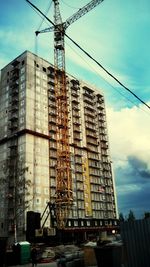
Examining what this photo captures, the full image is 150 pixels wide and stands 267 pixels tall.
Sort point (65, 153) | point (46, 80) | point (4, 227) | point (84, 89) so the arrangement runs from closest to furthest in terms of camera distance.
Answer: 1. point (4, 227)
2. point (65, 153)
3. point (46, 80)
4. point (84, 89)

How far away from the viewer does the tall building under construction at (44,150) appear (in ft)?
287

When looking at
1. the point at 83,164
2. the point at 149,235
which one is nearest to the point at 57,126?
the point at 83,164

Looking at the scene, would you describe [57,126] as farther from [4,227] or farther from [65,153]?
A: [4,227]

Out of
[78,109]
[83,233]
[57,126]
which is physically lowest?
[83,233]

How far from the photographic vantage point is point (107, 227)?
342 ft

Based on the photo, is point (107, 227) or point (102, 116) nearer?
point (107, 227)

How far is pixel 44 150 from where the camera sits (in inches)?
3750

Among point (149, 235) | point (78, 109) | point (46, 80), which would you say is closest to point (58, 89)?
point (46, 80)

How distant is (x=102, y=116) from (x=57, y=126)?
36237mm

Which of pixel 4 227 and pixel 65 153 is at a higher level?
pixel 65 153

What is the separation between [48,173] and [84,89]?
44203 millimetres

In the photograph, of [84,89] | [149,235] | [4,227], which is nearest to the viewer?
[149,235]

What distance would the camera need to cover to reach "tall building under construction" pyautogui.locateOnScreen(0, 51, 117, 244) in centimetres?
8738

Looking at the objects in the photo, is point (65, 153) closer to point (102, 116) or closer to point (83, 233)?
point (83, 233)
